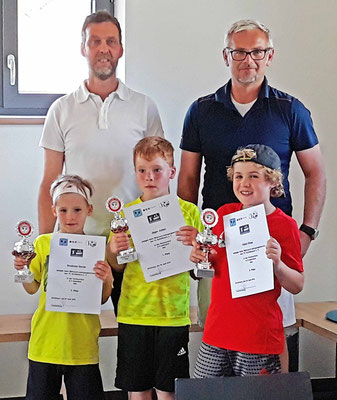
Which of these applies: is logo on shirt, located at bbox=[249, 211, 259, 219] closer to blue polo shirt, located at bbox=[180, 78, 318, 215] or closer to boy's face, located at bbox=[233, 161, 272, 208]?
boy's face, located at bbox=[233, 161, 272, 208]

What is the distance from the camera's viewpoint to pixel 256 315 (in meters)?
2.17

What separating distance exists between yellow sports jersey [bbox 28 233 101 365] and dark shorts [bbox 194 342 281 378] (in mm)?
386

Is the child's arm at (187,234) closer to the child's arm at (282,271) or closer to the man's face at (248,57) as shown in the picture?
the child's arm at (282,271)

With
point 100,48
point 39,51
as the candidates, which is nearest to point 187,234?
point 100,48

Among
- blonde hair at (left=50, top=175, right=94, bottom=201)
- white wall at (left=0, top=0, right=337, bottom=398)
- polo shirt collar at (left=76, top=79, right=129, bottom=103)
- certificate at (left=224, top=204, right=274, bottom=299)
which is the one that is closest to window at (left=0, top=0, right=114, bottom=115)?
white wall at (left=0, top=0, right=337, bottom=398)

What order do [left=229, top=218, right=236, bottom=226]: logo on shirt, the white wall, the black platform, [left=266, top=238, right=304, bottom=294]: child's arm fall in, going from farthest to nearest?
the white wall, [left=229, top=218, right=236, bottom=226]: logo on shirt, [left=266, top=238, right=304, bottom=294]: child's arm, the black platform

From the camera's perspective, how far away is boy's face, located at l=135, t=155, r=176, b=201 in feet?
7.48

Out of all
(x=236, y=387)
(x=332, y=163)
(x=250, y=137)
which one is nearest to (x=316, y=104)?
(x=332, y=163)

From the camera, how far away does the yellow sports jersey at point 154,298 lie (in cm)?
229

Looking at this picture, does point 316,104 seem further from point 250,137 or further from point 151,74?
point 250,137

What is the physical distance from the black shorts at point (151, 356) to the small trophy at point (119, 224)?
9.4 inches

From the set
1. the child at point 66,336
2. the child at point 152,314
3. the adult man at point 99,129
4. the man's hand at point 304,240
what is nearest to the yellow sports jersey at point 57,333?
the child at point 66,336

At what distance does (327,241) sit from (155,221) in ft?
4.66

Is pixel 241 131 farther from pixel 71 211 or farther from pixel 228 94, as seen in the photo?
pixel 71 211
